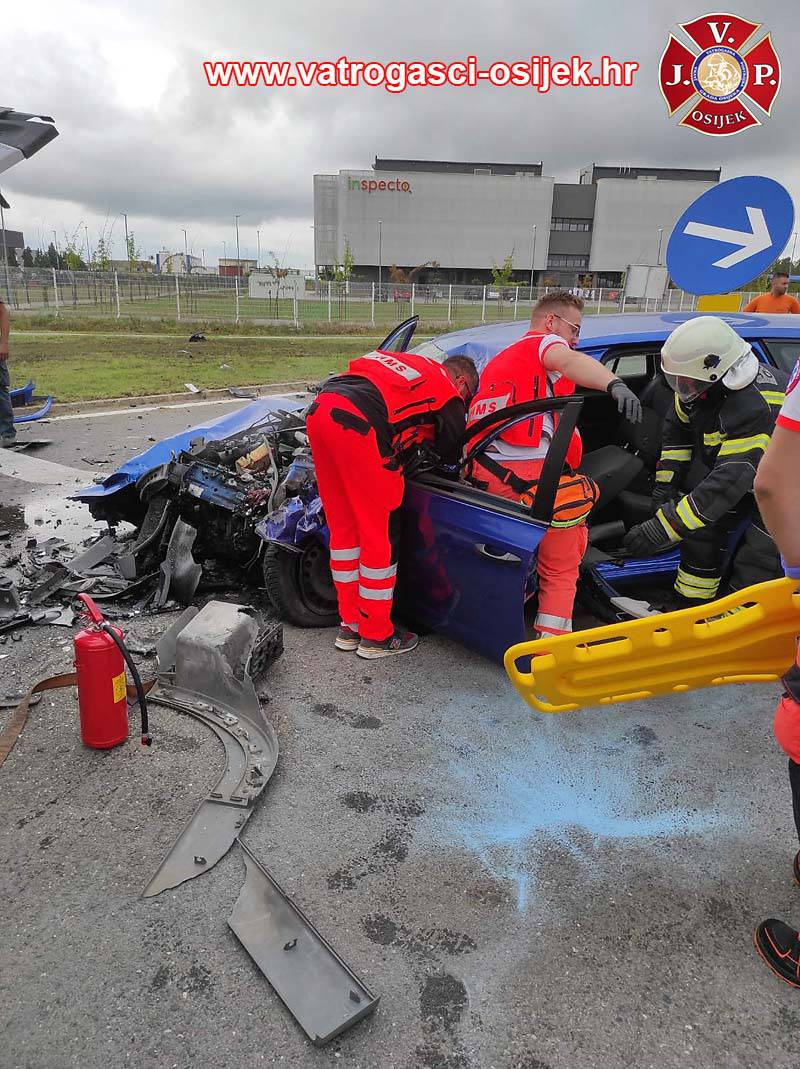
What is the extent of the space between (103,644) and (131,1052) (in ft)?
4.43

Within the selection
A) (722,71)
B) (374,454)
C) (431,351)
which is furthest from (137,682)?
(722,71)

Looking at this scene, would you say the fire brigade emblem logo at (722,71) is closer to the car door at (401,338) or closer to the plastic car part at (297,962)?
the car door at (401,338)

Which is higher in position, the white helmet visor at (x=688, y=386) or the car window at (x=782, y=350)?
the car window at (x=782, y=350)

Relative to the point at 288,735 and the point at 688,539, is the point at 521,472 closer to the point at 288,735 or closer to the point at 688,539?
the point at 688,539

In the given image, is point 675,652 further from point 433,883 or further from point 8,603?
point 8,603

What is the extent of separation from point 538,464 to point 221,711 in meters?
1.75

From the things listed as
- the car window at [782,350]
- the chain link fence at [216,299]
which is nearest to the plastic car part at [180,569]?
the car window at [782,350]

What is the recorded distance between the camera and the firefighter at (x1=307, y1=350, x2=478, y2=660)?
10.5ft

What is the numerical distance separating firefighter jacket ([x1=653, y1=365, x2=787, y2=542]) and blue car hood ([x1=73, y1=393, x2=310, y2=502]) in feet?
9.34

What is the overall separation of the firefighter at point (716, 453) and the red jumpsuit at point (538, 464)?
13.7 inches

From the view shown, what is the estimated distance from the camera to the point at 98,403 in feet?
32.2

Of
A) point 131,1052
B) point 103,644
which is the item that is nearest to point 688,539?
point 103,644

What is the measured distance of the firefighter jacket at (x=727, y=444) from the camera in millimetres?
3055

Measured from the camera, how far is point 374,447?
3184 mm
